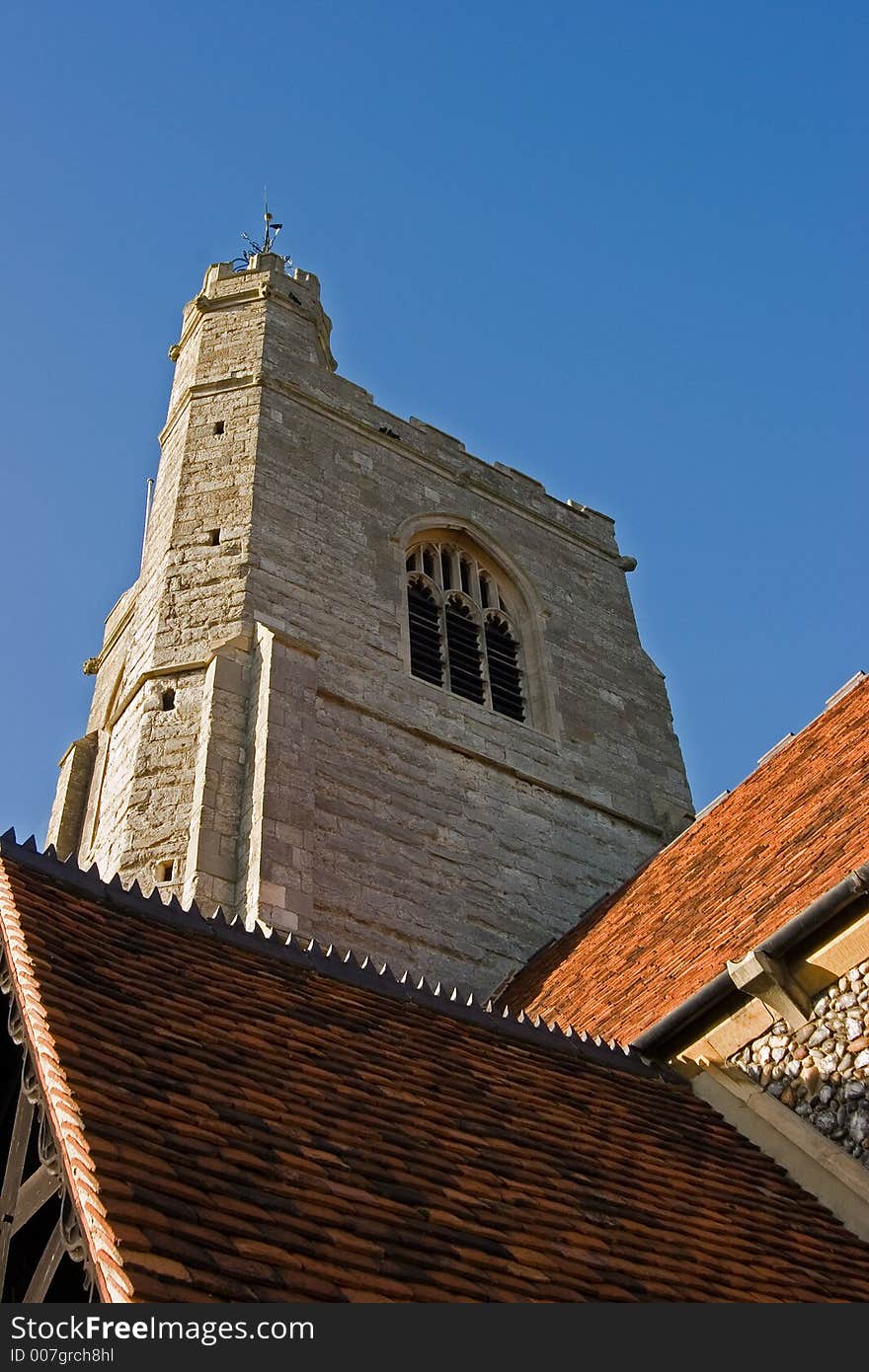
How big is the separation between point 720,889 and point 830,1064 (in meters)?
3.13

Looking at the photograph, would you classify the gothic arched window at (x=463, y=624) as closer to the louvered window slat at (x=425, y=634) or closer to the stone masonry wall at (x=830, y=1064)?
the louvered window slat at (x=425, y=634)

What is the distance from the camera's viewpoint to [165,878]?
1045 centimetres

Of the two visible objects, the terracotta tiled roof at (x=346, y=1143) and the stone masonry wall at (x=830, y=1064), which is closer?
the terracotta tiled roof at (x=346, y=1143)

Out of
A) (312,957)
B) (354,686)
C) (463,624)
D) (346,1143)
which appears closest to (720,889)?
(312,957)

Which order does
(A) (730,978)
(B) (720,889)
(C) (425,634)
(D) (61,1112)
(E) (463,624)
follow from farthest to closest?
(E) (463,624), (C) (425,634), (B) (720,889), (A) (730,978), (D) (61,1112)

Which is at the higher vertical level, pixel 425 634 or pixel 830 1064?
pixel 425 634

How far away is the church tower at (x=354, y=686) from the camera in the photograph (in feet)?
36.0

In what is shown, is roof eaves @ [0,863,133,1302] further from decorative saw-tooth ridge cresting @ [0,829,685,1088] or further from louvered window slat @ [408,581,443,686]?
louvered window slat @ [408,581,443,686]

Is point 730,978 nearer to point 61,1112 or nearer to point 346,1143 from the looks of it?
point 346,1143

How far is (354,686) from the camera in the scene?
42.1 feet

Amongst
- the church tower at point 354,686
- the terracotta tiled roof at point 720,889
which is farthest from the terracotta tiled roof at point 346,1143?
the church tower at point 354,686

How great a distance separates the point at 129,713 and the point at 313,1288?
30.9 feet

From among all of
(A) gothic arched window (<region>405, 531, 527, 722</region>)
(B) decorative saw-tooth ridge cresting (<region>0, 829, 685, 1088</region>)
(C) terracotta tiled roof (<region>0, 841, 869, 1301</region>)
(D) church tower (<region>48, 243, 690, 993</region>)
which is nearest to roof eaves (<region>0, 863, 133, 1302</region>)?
(C) terracotta tiled roof (<region>0, 841, 869, 1301</region>)

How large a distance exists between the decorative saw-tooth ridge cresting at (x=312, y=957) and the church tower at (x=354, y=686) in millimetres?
3361
